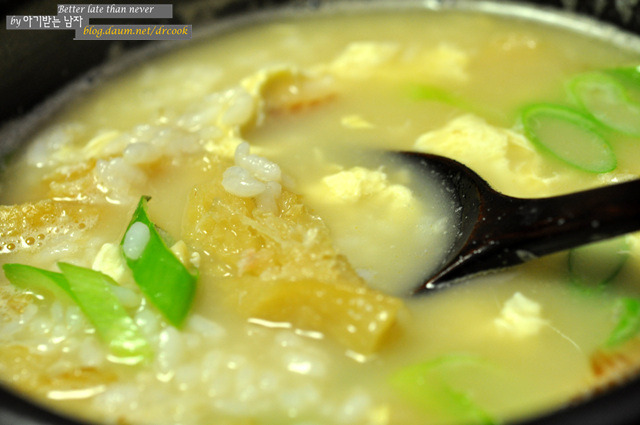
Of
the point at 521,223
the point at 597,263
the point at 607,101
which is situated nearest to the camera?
the point at 521,223

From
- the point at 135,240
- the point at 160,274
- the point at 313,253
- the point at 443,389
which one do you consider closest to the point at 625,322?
the point at 443,389

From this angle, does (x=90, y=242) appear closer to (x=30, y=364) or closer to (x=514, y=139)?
(x=30, y=364)

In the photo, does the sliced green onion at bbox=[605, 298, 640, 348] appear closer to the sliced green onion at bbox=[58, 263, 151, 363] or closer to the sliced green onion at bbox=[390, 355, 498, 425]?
the sliced green onion at bbox=[390, 355, 498, 425]

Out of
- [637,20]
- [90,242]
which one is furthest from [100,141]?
[637,20]

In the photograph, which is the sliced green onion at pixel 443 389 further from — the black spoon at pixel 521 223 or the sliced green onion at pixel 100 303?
the sliced green onion at pixel 100 303

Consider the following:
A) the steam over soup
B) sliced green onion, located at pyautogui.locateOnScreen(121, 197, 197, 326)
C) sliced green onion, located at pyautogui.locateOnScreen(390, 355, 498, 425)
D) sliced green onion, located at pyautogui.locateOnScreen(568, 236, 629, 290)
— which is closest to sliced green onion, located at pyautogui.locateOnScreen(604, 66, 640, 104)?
the steam over soup

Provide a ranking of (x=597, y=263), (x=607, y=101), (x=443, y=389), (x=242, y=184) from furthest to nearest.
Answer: (x=607, y=101) → (x=242, y=184) → (x=597, y=263) → (x=443, y=389)

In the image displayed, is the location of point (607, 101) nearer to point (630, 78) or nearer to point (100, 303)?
point (630, 78)
